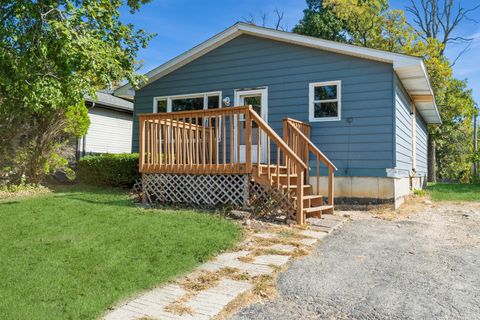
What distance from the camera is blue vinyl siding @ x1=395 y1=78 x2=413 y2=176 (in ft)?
28.3

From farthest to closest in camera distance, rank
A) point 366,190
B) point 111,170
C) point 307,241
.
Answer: point 111,170 < point 366,190 < point 307,241

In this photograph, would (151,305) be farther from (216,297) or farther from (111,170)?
(111,170)

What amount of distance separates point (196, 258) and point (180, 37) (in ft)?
57.6

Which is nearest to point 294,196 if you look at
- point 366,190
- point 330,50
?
point 366,190

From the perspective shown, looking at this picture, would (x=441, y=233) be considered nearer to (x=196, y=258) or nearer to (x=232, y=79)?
(x=196, y=258)

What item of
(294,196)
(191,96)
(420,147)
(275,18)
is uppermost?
(275,18)

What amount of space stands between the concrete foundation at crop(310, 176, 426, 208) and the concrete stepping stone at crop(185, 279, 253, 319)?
5.41 m

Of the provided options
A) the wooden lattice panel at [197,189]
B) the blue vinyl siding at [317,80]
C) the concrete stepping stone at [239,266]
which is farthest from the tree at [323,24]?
A: the concrete stepping stone at [239,266]

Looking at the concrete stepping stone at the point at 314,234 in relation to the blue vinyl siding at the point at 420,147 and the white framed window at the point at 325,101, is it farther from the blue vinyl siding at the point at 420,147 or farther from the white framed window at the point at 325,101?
the blue vinyl siding at the point at 420,147

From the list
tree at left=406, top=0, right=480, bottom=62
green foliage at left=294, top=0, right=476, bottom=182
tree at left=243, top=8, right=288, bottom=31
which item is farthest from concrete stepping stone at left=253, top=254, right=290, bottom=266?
tree at left=406, top=0, right=480, bottom=62

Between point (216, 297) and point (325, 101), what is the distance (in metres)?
6.57

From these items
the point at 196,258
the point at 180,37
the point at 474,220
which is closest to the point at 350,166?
the point at 474,220

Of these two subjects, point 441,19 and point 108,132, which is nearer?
point 108,132

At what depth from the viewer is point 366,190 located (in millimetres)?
8352
